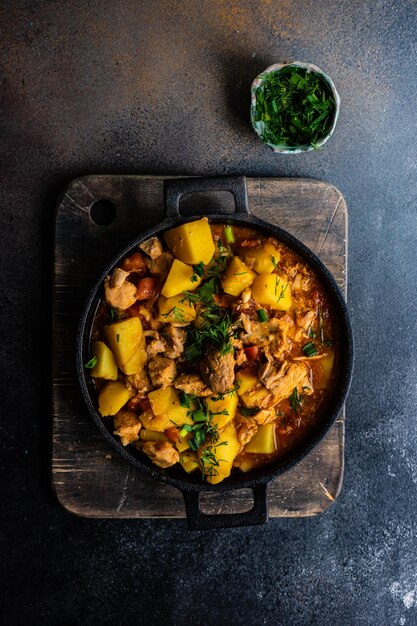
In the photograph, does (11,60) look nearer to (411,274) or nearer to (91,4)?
(91,4)

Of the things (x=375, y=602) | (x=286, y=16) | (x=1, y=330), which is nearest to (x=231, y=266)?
(x=1, y=330)

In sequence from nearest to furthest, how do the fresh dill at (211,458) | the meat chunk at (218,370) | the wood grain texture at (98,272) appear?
the meat chunk at (218,370) → the fresh dill at (211,458) → the wood grain texture at (98,272)

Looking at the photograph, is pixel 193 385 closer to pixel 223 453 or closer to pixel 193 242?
pixel 223 453

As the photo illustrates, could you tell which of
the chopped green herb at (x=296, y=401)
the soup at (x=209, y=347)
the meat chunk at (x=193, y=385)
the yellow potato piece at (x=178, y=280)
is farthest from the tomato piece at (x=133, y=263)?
the chopped green herb at (x=296, y=401)

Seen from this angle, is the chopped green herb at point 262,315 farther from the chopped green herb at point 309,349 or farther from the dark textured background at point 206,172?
the dark textured background at point 206,172

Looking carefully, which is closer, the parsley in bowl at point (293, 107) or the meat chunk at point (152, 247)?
the meat chunk at point (152, 247)

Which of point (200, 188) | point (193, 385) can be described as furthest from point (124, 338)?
point (200, 188)

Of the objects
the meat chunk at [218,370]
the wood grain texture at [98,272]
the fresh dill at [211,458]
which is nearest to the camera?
the meat chunk at [218,370]

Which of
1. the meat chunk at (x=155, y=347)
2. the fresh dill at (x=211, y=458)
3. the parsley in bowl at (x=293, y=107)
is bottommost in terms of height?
the fresh dill at (x=211, y=458)
